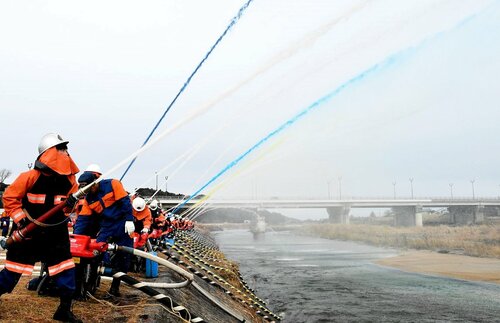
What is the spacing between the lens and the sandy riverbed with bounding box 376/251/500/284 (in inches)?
1050

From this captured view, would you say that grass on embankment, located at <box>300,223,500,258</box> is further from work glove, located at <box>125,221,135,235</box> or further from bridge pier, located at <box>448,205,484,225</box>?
work glove, located at <box>125,221,135,235</box>

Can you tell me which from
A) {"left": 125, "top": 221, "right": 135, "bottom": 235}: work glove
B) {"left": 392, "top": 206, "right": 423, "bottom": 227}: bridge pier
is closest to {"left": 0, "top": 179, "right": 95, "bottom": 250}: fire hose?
{"left": 125, "top": 221, "right": 135, "bottom": 235}: work glove

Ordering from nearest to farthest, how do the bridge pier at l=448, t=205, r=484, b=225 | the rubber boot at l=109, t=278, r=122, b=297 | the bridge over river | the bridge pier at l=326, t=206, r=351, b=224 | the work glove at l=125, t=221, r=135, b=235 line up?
the work glove at l=125, t=221, r=135, b=235, the rubber boot at l=109, t=278, r=122, b=297, the bridge over river, the bridge pier at l=326, t=206, r=351, b=224, the bridge pier at l=448, t=205, r=484, b=225

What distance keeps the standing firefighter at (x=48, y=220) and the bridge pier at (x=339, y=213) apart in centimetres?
8989

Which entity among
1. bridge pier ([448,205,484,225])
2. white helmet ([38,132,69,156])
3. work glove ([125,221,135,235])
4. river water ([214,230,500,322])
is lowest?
river water ([214,230,500,322])

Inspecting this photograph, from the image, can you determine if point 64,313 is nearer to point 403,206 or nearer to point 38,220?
point 38,220

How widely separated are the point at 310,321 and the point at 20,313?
11709 mm

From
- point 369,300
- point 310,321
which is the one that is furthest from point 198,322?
point 369,300

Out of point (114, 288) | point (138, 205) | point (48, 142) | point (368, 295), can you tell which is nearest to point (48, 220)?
point (48, 142)

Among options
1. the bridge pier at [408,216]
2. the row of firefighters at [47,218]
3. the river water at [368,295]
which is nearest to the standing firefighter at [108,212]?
the row of firefighters at [47,218]

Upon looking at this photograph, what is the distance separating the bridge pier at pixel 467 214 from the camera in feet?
320

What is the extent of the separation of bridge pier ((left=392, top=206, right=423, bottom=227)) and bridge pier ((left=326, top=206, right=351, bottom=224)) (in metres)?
14.0

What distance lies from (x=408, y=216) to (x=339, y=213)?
1655 cm

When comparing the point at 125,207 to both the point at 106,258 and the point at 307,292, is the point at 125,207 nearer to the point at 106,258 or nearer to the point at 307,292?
the point at 106,258
